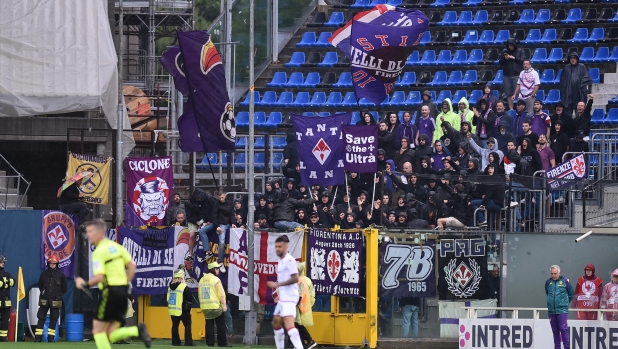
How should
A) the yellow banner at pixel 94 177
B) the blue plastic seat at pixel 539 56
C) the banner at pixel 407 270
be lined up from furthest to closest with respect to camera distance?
the blue plastic seat at pixel 539 56 < the yellow banner at pixel 94 177 < the banner at pixel 407 270

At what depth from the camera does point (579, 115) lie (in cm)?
2709

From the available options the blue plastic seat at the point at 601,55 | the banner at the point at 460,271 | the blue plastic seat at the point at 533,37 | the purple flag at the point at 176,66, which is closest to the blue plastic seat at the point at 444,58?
the blue plastic seat at the point at 533,37

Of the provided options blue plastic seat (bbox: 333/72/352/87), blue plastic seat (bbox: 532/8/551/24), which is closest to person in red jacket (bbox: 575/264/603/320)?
blue plastic seat (bbox: 333/72/352/87)

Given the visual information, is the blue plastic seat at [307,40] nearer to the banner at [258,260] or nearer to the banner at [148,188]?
the banner at [148,188]

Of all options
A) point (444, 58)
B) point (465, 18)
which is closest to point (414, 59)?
point (444, 58)

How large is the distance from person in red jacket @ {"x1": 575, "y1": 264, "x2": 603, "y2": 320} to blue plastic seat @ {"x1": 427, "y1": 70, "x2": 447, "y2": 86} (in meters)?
12.1

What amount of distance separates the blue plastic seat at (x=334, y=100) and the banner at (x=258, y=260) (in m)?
10.6

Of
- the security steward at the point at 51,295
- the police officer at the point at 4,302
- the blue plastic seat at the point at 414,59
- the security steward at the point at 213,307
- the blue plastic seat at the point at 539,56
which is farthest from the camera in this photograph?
the blue plastic seat at the point at 414,59

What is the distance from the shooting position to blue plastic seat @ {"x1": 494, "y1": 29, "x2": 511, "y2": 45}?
3594cm

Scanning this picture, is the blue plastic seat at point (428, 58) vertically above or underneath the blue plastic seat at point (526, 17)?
underneath

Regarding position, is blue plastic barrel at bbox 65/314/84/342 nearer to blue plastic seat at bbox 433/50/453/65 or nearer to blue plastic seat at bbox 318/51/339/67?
blue plastic seat at bbox 318/51/339/67

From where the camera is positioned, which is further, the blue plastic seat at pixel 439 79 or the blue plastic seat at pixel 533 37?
the blue plastic seat at pixel 533 37

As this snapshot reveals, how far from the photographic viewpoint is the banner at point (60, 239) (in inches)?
1046

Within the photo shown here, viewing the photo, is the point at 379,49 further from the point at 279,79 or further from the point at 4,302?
the point at 279,79
